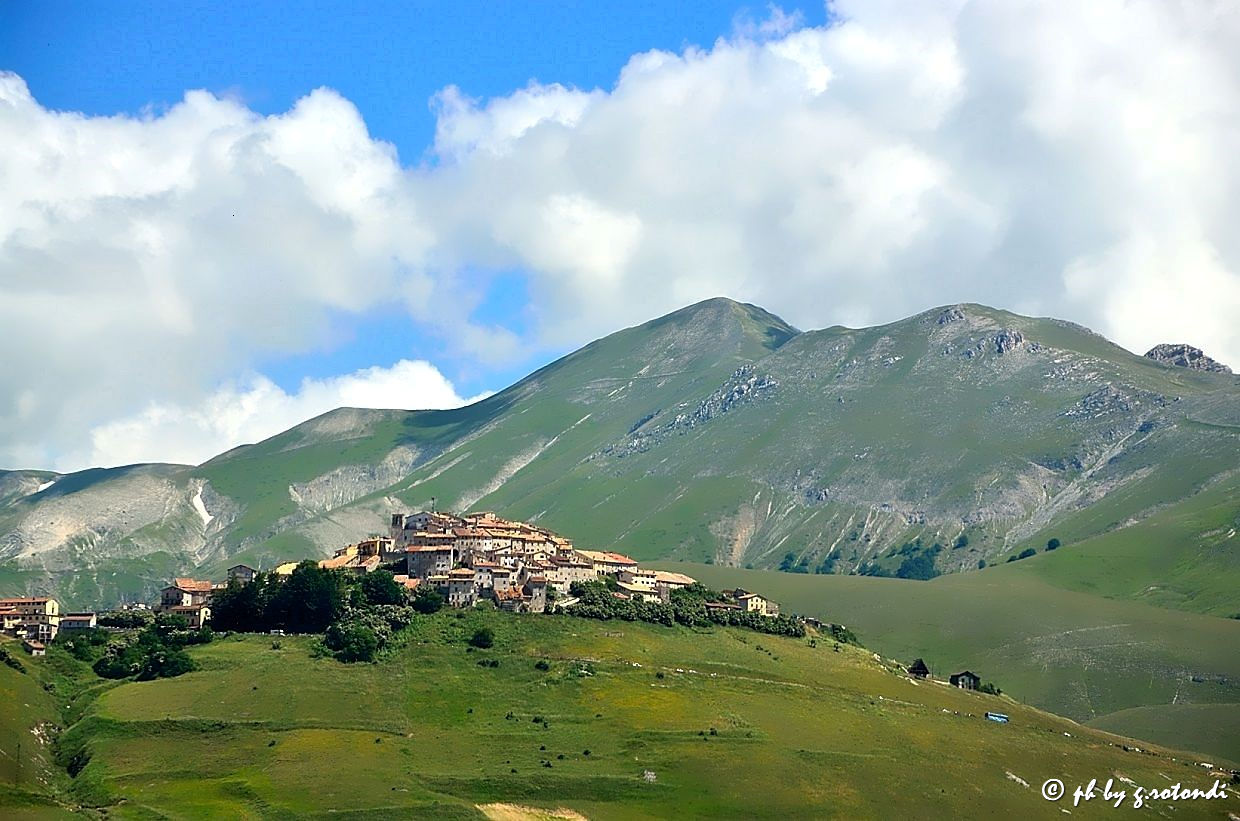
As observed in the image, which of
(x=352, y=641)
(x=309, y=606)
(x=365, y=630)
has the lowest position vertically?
(x=352, y=641)

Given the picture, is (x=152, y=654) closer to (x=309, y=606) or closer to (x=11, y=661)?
(x=11, y=661)

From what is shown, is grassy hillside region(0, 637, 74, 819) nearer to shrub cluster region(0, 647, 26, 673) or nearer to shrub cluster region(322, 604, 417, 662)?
shrub cluster region(0, 647, 26, 673)

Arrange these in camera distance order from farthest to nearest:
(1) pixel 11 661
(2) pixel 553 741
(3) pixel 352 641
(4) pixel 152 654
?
(3) pixel 352 641 → (4) pixel 152 654 → (1) pixel 11 661 → (2) pixel 553 741

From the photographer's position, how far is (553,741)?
164m

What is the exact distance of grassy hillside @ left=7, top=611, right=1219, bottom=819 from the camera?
488ft

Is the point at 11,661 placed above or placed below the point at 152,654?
below

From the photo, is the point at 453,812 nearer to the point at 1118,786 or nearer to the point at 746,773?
the point at 746,773

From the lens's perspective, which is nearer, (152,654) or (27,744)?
(27,744)

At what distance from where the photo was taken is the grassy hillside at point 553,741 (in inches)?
5861

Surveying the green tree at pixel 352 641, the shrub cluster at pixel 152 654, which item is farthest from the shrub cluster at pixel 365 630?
the shrub cluster at pixel 152 654

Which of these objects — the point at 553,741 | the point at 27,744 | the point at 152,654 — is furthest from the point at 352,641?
the point at 27,744

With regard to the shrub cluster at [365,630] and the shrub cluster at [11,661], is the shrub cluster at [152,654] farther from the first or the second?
the shrub cluster at [365,630]

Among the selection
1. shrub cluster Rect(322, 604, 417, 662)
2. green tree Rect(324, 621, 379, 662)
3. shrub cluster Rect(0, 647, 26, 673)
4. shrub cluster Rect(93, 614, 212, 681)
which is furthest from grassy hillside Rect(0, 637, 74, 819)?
shrub cluster Rect(322, 604, 417, 662)

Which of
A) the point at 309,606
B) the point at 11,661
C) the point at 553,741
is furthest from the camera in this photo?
the point at 309,606
